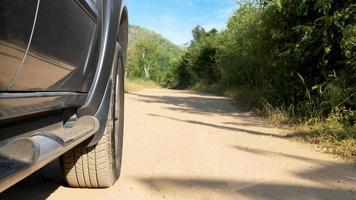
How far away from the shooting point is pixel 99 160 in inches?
140

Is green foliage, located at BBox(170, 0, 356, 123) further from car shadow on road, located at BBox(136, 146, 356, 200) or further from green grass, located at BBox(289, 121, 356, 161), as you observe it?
car shadow on road, located at BBox(136, 146, 356, 200)

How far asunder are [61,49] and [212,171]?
97.3 inches

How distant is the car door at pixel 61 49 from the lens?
6.80 feet

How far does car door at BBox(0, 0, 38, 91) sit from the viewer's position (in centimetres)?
174

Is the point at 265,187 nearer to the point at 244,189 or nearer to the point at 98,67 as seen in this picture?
the point at 244,189

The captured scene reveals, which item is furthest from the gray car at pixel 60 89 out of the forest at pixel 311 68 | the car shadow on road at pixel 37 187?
the forest at pixel 311 68

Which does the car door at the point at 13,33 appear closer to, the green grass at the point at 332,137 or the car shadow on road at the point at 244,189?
the car shadow on road at the point at 244,189

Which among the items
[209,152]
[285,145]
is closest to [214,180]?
[209,152]

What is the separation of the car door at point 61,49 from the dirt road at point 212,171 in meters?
1.10

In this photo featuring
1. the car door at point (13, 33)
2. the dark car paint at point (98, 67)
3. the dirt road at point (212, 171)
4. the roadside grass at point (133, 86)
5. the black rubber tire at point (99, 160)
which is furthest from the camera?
the roadside grass at point (133, 86)

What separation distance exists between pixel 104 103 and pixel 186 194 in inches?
41.1

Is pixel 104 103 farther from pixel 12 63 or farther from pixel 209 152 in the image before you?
pixel 209 152

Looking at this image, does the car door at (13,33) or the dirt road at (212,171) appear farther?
the dirt road at (212,171)

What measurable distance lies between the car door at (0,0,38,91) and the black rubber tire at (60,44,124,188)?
1544 mm
